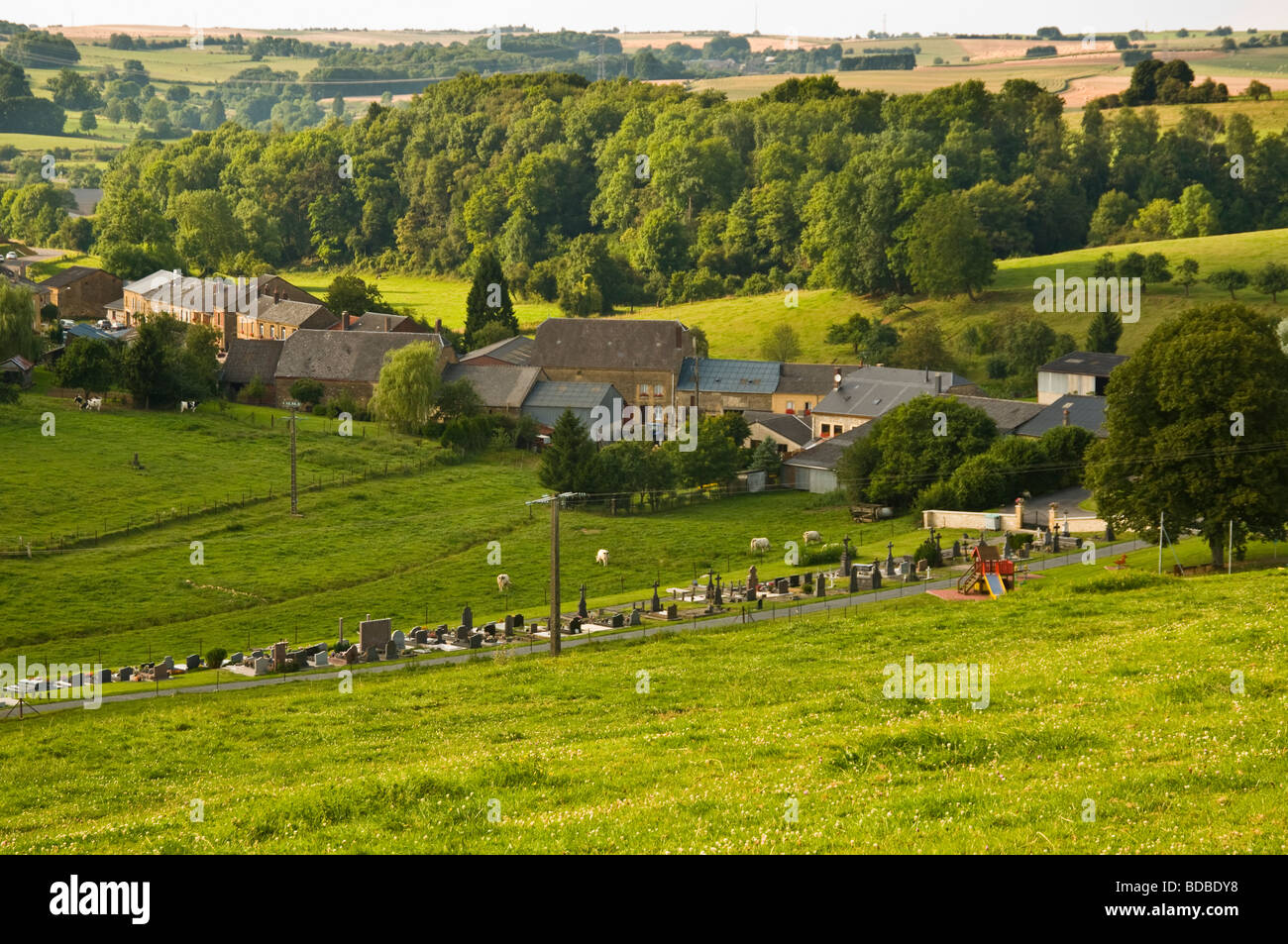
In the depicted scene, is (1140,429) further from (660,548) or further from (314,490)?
(314,490)

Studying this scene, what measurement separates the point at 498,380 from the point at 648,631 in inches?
Result: 1789

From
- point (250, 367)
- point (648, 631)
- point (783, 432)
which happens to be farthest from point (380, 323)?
point (648, 631)

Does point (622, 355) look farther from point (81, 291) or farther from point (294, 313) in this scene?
point (81, 291)

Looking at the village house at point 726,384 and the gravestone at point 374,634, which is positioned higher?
the village house at point 726,384

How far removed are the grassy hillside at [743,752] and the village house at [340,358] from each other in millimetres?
52205

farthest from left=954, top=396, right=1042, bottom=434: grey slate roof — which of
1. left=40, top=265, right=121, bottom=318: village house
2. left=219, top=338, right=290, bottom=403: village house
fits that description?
left=40, top=265, right=121, bottom=318: village house

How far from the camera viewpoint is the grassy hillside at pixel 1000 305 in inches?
3410

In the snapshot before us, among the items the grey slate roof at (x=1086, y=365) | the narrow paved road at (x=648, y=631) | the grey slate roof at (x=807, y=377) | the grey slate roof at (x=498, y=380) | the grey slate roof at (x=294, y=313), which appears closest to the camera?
the narrow paved road at (x=648, y=631)

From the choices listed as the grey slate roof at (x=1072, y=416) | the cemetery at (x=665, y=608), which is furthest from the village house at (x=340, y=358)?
the cemetery at (x=665, y=608)

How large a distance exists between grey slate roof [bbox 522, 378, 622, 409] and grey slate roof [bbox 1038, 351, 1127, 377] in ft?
78.6

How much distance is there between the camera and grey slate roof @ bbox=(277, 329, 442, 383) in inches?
3194

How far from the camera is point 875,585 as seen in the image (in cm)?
3981

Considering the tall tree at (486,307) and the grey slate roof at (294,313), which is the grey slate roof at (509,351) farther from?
the grey slate roof at (294,313)

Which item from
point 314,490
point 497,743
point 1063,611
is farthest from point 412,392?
point 497,743
